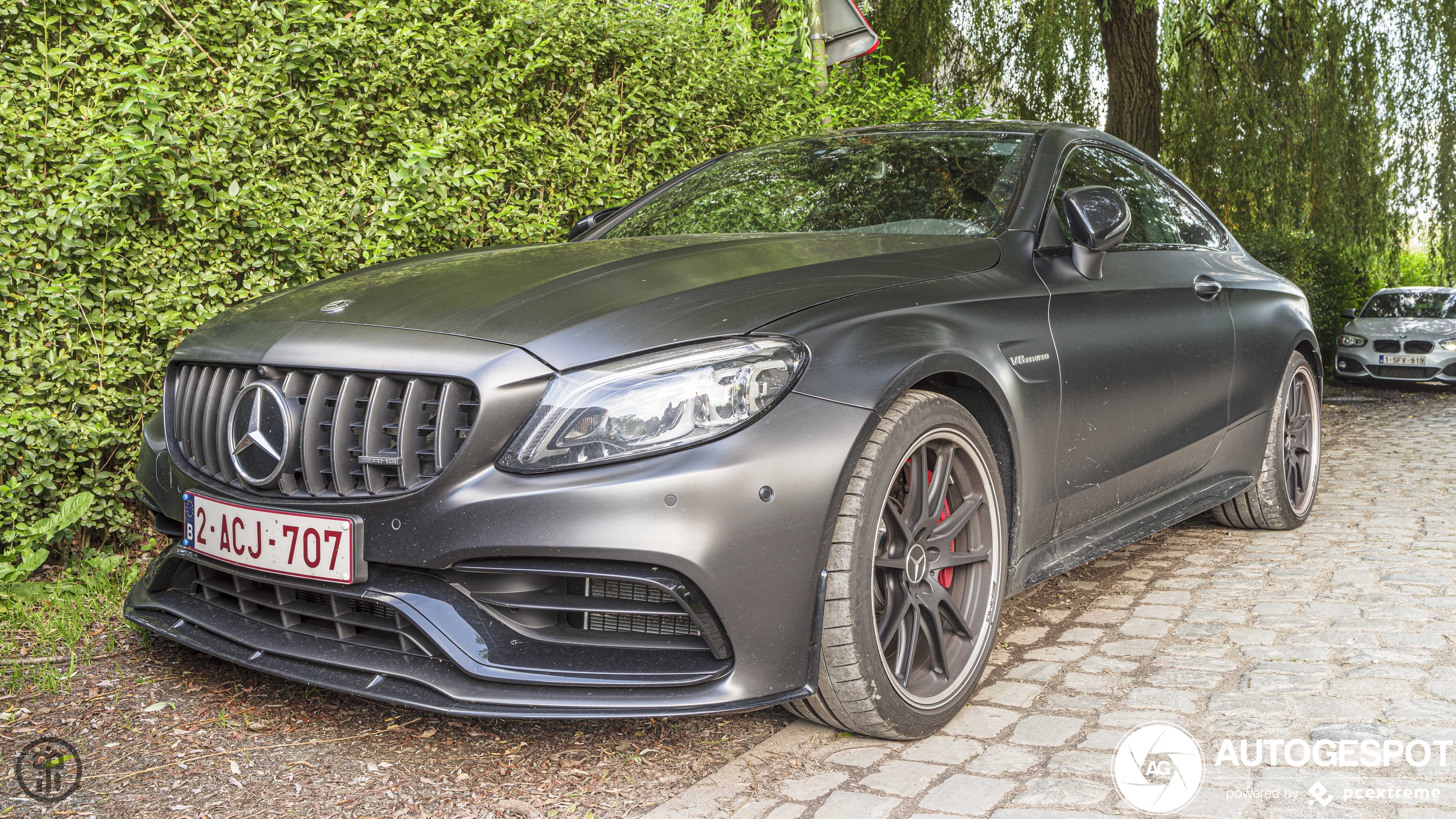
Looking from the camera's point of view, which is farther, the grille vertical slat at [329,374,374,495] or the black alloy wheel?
the black alloy wheel

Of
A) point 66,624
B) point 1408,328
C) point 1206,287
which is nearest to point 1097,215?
point 1206,287

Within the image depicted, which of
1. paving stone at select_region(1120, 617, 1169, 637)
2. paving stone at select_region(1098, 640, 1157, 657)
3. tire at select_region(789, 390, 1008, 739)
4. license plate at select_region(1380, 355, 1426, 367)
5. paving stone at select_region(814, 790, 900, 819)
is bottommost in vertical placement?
license plate at select_region(1380, 355, 1426, 367)

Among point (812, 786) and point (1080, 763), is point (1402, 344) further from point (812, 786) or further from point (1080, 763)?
point (812, 786)

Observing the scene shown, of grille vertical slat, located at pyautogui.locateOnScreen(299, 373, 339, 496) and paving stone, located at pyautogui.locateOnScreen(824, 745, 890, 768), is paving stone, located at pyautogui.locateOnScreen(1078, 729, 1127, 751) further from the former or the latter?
grille vertical slat, located at pyautogui.locateOnScreen(299, 373, 339, 496)

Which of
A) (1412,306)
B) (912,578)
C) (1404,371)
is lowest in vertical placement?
(1404,371)

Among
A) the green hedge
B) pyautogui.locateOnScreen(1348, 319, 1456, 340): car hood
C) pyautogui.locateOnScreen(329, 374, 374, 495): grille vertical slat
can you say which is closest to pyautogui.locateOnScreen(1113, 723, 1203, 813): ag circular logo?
pyautogui.locateOnScreen(329, 374, 374, 495): grille vertical slat

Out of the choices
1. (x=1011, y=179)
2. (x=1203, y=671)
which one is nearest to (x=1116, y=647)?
(x=1203, y=671)

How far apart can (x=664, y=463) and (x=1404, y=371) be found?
44.4 feet

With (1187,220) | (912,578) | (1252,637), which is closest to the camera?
(912,578)

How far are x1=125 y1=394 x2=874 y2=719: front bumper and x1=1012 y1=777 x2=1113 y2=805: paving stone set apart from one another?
1.63 ft

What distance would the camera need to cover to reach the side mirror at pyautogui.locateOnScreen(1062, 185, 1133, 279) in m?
3.04

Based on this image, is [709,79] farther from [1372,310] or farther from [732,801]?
[1372,310]

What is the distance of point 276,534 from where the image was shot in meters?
2.30

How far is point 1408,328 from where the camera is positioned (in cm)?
1319
